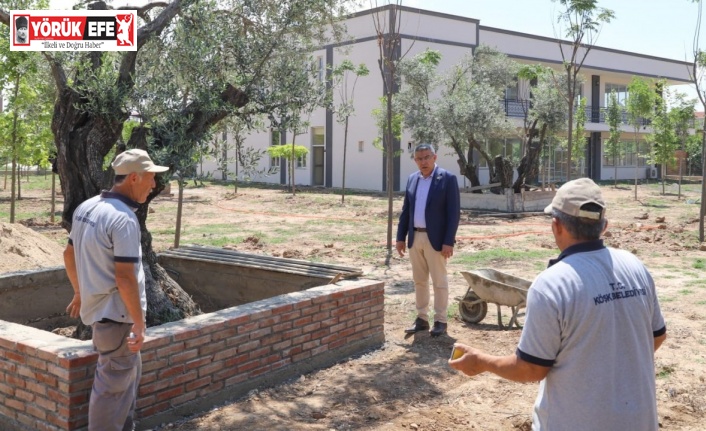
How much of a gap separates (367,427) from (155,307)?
8.12 feet

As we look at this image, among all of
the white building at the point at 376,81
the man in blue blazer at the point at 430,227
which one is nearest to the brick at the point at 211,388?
the man in blue blazer at the point at 430,227

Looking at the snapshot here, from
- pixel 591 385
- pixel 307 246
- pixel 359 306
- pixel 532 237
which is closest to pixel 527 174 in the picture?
pixel 532 237

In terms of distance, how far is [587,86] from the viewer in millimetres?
43375

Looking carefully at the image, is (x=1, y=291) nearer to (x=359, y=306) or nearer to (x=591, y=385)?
(x=359, y=306)

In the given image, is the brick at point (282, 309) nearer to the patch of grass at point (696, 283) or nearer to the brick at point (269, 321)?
the brick at point (269, 321)

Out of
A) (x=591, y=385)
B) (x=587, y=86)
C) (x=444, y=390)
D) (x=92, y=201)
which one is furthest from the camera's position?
(x=587, y=86)

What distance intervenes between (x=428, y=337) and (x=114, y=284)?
11.8ft

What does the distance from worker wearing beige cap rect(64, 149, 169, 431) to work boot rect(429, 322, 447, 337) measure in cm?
336

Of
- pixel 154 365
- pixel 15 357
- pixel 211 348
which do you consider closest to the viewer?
pixel 15 357

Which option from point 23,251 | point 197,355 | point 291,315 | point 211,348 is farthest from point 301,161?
point 197,355

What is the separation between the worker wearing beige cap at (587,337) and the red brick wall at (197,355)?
2.66m

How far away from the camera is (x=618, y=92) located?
45594 millimetres

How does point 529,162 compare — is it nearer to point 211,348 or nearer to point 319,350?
point 319,350

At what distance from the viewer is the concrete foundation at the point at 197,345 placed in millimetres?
4121
